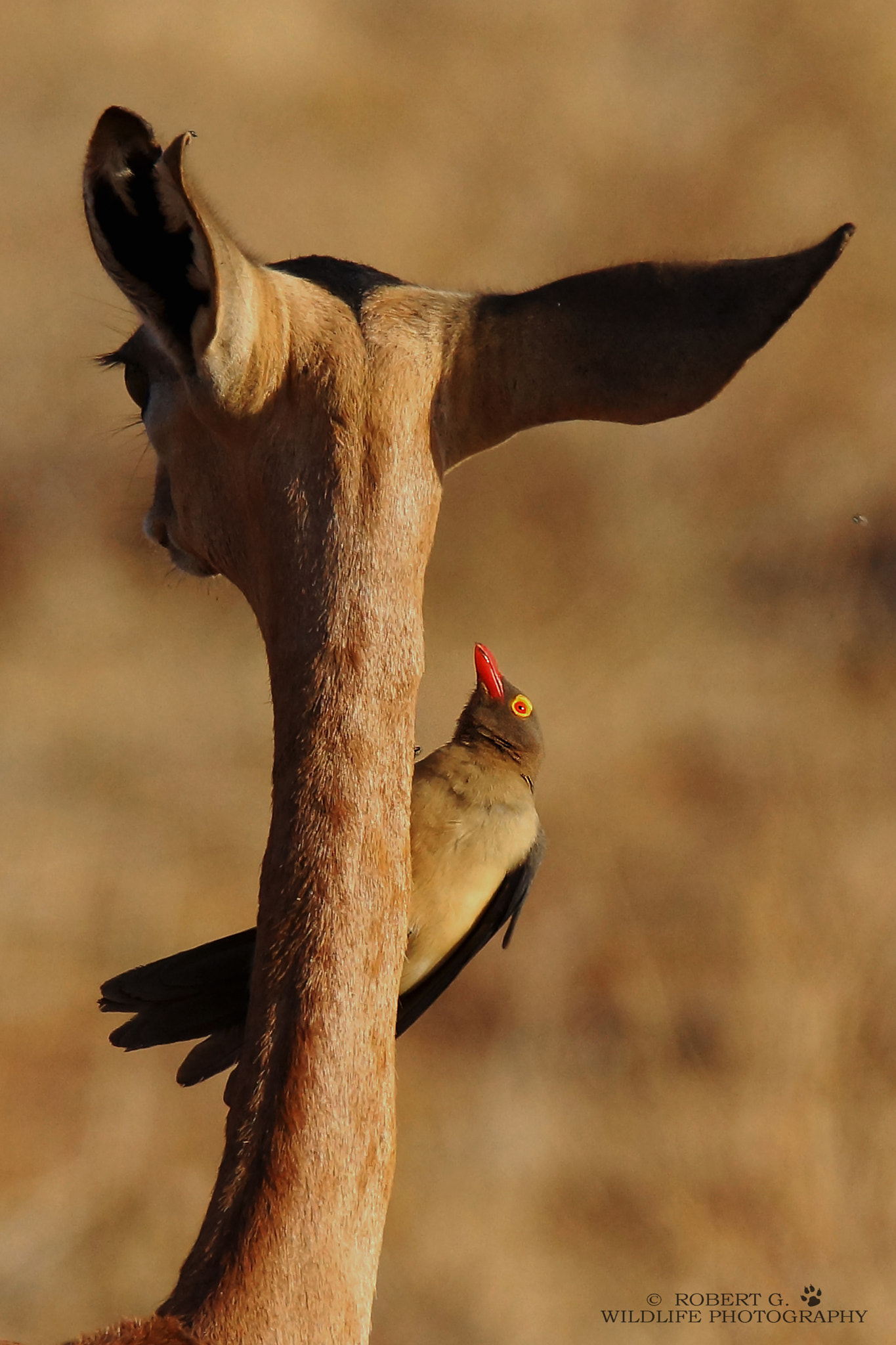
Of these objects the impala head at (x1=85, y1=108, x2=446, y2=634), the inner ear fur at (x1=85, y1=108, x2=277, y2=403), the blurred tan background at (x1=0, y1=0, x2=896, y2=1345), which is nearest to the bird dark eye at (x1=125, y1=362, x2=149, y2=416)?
the impala head at (x1=85, y1=108, x2=446, y2=634)

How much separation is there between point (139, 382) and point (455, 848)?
667 millimetres

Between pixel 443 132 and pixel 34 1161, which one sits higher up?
pixel 443 132

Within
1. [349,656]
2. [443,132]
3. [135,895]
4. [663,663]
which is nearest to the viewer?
[349,656]

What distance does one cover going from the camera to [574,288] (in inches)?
51.2

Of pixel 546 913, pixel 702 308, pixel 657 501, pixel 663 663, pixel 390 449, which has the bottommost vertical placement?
pixel 390 449

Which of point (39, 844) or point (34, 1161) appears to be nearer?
point (34, 1161)

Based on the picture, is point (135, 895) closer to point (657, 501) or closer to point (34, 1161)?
point (34, 1161)

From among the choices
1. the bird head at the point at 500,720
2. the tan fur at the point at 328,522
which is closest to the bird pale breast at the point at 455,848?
the bird head at the point at 500,720

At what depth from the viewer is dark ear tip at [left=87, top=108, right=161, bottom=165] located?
0.99 meters

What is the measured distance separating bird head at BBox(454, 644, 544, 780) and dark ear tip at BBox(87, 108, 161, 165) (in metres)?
1.07

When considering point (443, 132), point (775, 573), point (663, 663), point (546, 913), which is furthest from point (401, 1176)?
point (443, 132)

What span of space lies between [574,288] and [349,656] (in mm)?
416

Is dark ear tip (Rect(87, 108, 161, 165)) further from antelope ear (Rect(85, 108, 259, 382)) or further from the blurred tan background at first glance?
the blurred tan background

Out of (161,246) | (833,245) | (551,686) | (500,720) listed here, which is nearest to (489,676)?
(500,720)
